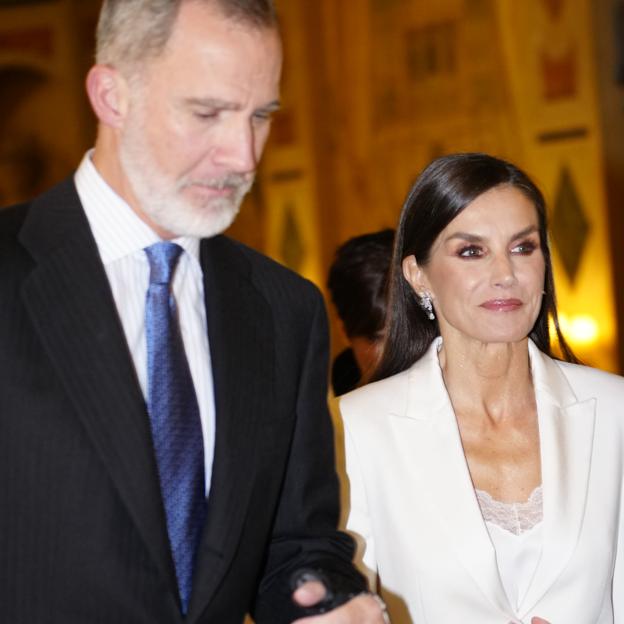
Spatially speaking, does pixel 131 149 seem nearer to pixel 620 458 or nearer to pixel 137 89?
pixel 137 89

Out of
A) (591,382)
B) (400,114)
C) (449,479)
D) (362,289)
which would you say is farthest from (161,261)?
(400,114)

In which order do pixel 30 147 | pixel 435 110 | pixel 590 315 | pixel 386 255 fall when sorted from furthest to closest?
pixel 30 147
pixel 435 110
pixel 590 315
pixel 386 255

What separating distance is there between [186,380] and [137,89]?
0.47 m

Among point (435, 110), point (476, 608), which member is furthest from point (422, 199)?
point (435, 110)

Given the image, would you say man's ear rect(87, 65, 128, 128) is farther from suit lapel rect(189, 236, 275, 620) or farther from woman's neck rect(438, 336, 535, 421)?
woman's neck rect(438, 336, 535, 421)

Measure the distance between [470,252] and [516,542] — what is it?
2.41ft

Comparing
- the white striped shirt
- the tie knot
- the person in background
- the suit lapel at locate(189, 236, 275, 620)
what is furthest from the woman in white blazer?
→ the tie knot

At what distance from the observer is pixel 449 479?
2.96 m

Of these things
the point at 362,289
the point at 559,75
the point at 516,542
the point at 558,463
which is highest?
the point at 559,75

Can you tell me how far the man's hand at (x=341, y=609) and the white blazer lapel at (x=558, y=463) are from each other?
0.91 meters

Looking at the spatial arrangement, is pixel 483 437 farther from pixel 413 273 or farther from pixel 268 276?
pixel 268 276

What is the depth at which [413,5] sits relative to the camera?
10273 mm

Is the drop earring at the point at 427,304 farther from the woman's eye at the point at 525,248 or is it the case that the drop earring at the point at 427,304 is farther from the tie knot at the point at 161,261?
the tie knot at the point at 161,261

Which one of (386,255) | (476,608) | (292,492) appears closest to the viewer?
(292,492)
